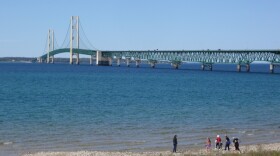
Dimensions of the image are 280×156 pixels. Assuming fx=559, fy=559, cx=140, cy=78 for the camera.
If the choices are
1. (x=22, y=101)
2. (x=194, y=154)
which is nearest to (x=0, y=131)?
(x=194, y=154)

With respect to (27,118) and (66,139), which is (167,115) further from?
(66,139)

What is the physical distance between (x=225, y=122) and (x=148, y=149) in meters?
13.3

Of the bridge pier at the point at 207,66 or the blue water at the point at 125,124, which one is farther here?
the bridge pier at the point at 207,66

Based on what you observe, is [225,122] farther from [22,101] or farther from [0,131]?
[22,101]

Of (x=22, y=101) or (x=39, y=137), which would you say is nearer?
(x=39, y=137)

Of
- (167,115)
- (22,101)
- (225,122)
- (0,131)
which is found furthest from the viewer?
(22,101)

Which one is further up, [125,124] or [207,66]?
[207,66]

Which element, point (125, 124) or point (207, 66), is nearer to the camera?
point (125, 124)

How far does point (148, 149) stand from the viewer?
1075 inches

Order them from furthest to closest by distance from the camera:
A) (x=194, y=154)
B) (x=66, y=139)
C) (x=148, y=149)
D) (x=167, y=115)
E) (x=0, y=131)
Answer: (x=167, y=115), (x=0, y=131), (x=66, y=139), (x=148, y=149), (x=194, y=154)

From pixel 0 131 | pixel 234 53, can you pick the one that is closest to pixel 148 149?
pixel 0 131

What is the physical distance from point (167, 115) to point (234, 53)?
12630cm

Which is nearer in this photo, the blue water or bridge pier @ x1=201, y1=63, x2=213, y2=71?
the blue water

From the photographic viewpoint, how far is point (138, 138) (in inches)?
1213
